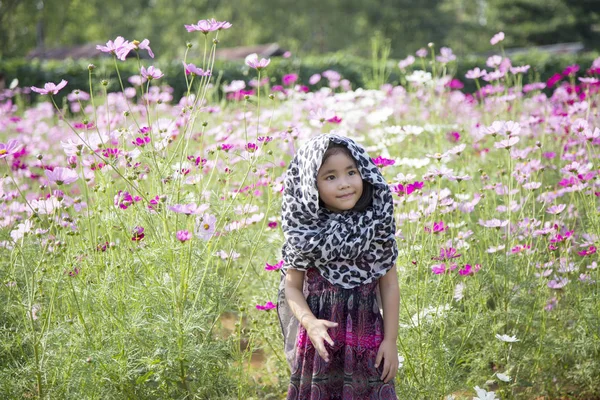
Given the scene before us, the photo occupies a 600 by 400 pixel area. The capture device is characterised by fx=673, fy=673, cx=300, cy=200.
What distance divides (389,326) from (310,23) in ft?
90.2

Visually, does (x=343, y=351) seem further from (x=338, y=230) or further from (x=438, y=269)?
(x=438, y=269)

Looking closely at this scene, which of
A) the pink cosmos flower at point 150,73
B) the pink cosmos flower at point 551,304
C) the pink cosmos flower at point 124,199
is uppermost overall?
the pink cosmos flower at point 150,73

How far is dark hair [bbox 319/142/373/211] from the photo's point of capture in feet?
5.59

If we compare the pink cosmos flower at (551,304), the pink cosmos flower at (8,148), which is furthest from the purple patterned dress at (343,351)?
the pink cosmos flower at (551,304)

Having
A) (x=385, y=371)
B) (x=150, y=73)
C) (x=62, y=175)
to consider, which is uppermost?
(x=150, y=73)

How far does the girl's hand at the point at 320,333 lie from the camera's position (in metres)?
1.56

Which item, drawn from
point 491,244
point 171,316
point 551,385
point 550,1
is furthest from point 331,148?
point 550,1

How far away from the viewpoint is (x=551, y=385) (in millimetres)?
2525

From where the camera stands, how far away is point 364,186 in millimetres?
1759

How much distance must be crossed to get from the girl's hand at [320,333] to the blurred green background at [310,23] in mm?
24727

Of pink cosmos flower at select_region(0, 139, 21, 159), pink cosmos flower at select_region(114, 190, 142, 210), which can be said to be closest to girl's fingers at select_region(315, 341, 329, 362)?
pink cosmos flower at select_region(114, 190, 142, 210)

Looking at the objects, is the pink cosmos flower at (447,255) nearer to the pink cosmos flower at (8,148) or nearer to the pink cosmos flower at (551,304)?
the pink cosmos flower at (551,304)

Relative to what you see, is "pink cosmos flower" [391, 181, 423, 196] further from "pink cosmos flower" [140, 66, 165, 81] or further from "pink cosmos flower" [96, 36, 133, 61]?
"pink cosmos flower" [96, 36, 133, 61]

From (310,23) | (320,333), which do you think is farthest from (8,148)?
(310,23)
